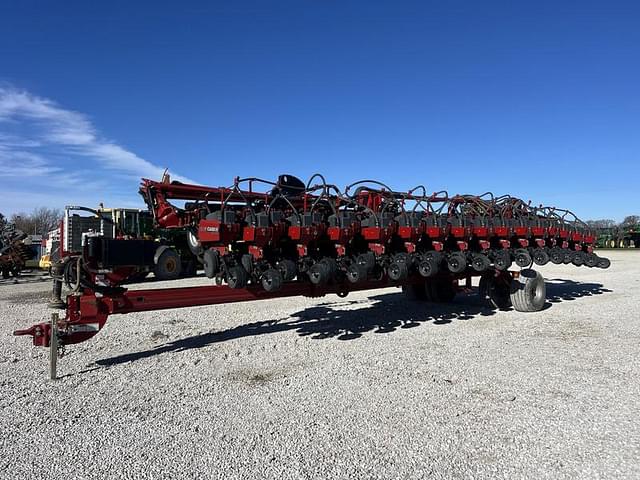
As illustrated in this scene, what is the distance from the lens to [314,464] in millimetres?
3199

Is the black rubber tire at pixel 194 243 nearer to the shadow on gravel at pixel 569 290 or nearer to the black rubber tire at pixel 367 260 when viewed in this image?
the black rubber tire at pixel 367 260

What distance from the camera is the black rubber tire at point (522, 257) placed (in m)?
8.27

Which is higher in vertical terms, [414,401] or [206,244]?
[206,244]

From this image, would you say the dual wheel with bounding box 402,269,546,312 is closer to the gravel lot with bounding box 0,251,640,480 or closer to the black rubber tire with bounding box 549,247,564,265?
the black rubber tire with bounding box 549,247,564,265

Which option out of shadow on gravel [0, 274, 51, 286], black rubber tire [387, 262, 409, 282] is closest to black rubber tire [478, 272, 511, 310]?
black rubber tire [387, 262, 409, 282]

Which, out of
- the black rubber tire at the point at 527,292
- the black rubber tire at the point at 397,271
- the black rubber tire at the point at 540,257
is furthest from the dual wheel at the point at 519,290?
the black rubber tire at the point at 397,271

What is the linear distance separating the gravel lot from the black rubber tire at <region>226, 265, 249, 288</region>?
917 mm

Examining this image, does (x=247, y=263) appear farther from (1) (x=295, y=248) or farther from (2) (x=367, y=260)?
(2) (x=367, y=260)

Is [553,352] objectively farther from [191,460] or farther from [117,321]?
[117,321]

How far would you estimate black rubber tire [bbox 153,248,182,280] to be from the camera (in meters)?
14.4

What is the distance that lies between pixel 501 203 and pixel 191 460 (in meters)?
7.91

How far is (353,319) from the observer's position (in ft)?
26.7

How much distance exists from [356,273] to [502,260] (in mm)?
3152

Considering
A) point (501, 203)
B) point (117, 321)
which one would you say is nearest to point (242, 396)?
point (117, 321)
